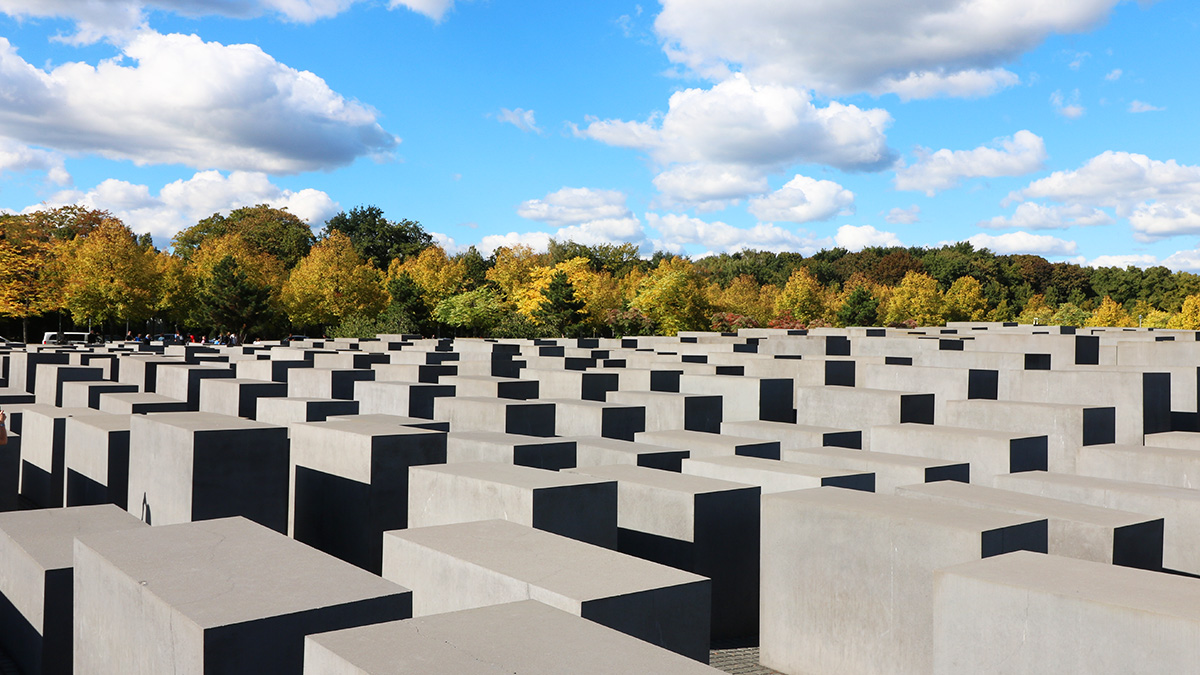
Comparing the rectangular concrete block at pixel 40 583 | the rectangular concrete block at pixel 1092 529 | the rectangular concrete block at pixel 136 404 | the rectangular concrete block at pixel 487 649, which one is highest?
the rectangular concrete block at pixel 136 404

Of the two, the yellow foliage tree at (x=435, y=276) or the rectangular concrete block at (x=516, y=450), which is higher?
the yellow foliage tree at (x=435, y=276)

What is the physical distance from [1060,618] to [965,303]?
60808 mm

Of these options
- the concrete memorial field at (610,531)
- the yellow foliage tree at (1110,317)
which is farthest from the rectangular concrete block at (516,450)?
the yellow foliage tree at (1110,317)

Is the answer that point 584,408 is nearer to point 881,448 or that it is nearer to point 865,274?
point 881,448

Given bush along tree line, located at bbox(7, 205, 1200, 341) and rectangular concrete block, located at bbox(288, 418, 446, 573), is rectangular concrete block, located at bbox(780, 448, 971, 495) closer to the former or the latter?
rectangular concrete block, located at bbox(288, 418, 446, 573)

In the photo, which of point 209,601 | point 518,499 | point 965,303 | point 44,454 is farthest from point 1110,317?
point 209,601

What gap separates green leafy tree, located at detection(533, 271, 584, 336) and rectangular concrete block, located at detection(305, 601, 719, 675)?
1518 inches

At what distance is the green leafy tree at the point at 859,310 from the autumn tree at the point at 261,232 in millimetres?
40493

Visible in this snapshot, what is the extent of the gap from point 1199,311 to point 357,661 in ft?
192

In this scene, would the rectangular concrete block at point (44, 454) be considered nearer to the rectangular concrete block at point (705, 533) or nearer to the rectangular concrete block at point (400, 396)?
the rectangular concrete block at point (400, 396)

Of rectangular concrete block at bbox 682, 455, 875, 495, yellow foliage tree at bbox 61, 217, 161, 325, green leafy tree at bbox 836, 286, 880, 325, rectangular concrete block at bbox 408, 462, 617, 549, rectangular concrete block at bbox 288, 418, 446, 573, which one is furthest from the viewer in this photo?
green leafy tree at bbox 836, 286, 880, 325

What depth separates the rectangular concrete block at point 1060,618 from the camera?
13.3 ft

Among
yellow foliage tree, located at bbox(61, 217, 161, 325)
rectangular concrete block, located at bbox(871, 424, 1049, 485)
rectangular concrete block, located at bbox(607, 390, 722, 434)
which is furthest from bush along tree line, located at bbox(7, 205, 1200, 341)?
rectangular concrete block, located at bbox(871, 424, 1049, 485)

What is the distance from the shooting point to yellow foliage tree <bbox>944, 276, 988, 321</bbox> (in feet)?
194
